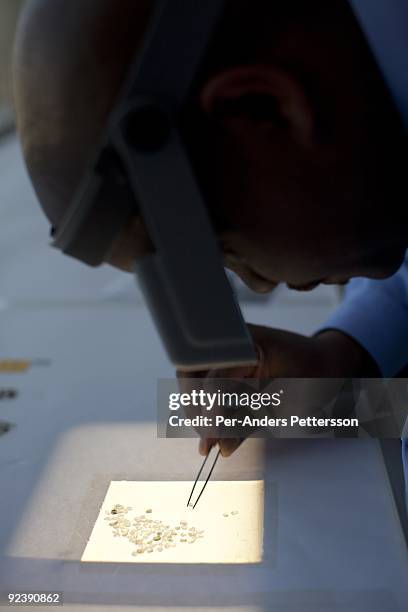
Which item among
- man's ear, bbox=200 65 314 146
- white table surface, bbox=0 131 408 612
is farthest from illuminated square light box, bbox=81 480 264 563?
man's ear, bbox=200 65 314 146

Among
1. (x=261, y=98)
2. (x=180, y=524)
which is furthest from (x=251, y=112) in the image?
Answer: (x=180, y=524)

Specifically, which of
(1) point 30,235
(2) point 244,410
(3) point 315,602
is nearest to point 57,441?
(2) point 244,410

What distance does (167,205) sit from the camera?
1.10 feet

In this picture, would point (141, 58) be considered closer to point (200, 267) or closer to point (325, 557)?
point (200, 267)

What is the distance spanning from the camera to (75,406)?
2.61ft

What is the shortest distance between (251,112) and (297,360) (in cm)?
41

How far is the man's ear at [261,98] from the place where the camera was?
322mm

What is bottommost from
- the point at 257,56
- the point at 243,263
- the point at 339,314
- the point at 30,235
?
the point at 30,235

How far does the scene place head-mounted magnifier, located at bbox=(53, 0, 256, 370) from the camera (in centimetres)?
31

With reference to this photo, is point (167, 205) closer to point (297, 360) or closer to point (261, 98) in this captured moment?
point (261, 98)

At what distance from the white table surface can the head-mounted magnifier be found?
247 millimetres

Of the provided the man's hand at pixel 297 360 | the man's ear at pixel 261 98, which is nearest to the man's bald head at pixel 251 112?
the man's ear at pixel 261 98

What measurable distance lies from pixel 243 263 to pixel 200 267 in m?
0.04

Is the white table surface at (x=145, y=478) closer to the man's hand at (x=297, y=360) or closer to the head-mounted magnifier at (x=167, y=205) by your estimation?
the man's hand at (x=297, y=360)
